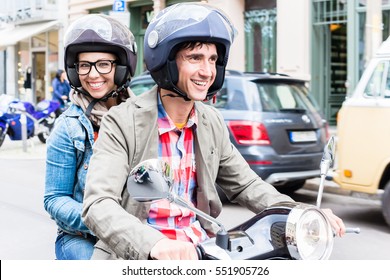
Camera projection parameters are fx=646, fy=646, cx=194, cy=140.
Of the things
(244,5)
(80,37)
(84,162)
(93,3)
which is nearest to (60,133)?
(84,162)

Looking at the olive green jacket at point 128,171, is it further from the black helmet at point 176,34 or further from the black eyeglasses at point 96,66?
the black eyeglasses at point 96,66

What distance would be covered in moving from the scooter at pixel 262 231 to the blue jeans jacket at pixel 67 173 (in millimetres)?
755

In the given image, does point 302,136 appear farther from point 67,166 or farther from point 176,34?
point 176,34

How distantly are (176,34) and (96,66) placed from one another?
33.9 inches

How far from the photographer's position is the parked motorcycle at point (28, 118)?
1430 cm

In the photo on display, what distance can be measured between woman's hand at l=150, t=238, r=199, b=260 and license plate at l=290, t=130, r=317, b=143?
21.4ft

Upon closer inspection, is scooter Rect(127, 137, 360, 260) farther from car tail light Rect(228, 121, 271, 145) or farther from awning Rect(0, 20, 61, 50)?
awning Rect(0, 20, 61, 50)

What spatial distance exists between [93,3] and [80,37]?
22.5 metres

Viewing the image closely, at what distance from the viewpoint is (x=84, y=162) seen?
7.93 ft

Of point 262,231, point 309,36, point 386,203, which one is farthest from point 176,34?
point 309,36

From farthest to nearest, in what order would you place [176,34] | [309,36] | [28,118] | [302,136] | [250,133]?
[309,36] < [28,118] < [302,136] < [250,133] < [176,34]

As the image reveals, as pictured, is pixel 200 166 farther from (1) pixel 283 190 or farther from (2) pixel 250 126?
(1) pixel 283 190

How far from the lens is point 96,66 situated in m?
2.61

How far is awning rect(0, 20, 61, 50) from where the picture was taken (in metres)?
27.3
